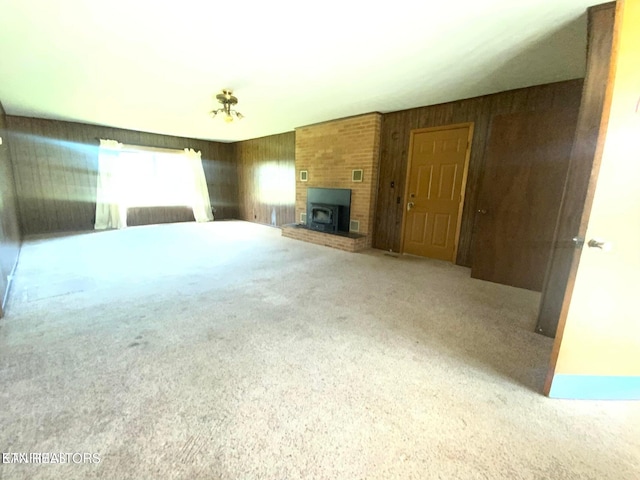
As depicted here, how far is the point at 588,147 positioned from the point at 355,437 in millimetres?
2248

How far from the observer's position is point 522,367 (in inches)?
65.2

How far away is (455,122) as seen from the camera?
3613mm

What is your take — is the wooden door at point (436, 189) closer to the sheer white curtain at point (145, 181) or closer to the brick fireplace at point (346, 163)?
the brick fireplace at point (346, 163)

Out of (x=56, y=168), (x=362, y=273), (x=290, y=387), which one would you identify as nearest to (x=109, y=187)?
(x=56, y=168)

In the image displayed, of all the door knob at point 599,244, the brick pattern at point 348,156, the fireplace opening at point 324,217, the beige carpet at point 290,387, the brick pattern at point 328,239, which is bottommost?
the beige carpet at point 290,387

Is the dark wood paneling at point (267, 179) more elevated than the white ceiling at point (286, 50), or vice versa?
the white ceiling at point (286, 50)

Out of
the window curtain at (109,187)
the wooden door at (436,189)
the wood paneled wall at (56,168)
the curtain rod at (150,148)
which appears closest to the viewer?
the wooden door at (436,189)

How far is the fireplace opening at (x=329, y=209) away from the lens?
4.79m

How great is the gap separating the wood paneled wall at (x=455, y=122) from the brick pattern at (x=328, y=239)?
40 centimetres

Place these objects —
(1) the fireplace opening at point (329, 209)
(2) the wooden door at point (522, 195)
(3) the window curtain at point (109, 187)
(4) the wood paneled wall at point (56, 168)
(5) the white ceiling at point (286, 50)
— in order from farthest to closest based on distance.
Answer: (3) the window curtain at point (109, 187), (4) the wood paneled wall at point (56, 168), (1) the fireplace opening at point (329, 209), (2) the wooden door at point (522, 195), (5) the white ceiling at point (286, 50)

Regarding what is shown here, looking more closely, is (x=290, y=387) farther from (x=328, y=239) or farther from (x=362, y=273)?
(x=328, y=239)

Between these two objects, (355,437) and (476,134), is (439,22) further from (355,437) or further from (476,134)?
(355,437)

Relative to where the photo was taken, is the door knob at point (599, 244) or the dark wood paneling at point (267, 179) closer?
the door knob at point (599, 244)

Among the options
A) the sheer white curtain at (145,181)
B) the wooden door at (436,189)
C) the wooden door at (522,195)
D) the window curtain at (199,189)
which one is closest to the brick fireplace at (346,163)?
the wooden door at (436,189)
